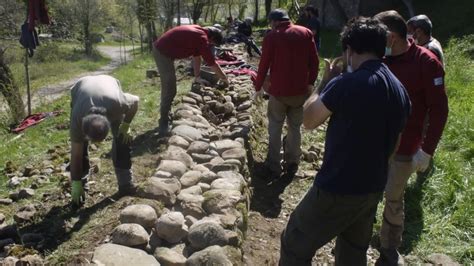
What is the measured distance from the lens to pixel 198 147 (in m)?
4.70

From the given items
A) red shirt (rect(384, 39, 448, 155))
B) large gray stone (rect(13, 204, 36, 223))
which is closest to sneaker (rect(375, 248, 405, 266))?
red shirt (rect(384, 39, 448, 155))

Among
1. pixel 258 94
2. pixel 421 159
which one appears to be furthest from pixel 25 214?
pixel 421 159

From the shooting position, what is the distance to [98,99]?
3.75 metres

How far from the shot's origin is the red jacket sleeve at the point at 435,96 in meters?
3.22

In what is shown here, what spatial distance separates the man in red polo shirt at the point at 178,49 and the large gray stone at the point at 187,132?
2.61 ft

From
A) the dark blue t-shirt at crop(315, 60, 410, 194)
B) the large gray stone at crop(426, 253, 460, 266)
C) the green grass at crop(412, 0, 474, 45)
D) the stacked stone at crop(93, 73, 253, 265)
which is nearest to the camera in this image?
the dark blue t-shirt at crop(315, 60, 410, 194)

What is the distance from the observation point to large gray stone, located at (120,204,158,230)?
3301 millimetres

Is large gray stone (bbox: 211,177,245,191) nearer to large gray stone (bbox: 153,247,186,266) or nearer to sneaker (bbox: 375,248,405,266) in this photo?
large gray stone (bbox: 153,247,186,266)

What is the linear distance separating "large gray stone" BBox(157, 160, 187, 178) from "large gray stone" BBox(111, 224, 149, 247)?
101cm

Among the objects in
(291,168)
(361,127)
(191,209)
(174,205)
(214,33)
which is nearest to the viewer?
(361,127)

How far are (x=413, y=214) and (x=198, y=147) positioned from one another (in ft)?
7.21

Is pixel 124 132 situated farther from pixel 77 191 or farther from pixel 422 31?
pixel 422 31

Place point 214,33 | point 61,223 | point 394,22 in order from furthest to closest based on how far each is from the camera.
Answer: point 214,33, point 61,223, point 394,22

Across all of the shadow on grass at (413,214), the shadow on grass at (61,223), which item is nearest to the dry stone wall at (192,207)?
the shadow on grass at (61,223)
